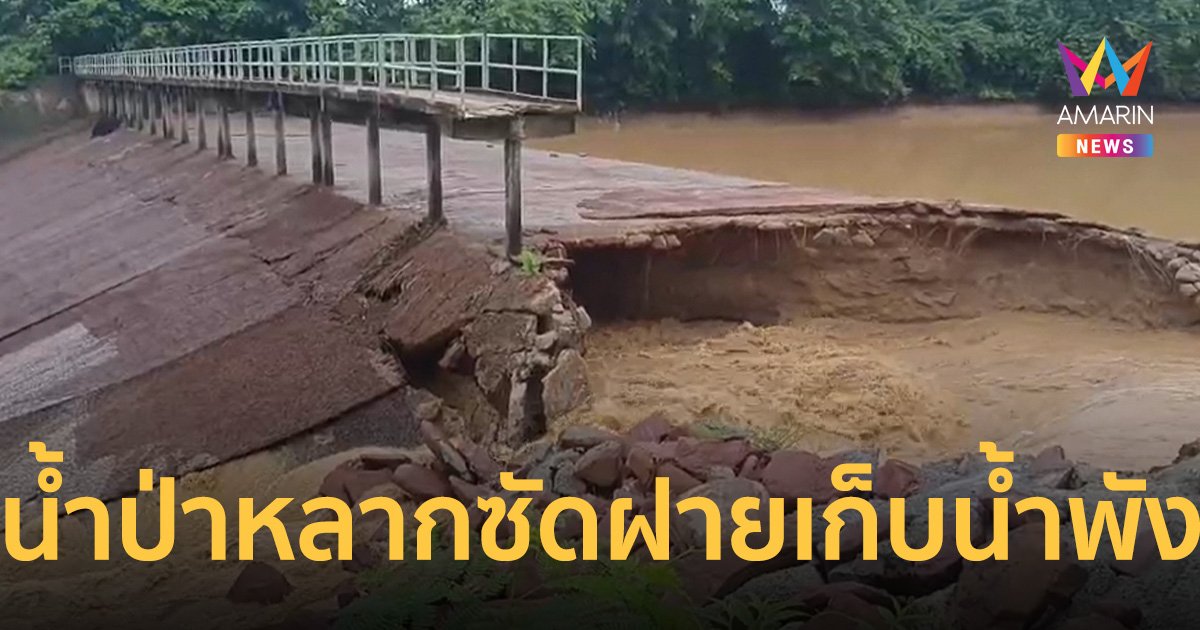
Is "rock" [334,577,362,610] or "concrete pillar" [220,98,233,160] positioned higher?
"rock" [334,577,362,610]

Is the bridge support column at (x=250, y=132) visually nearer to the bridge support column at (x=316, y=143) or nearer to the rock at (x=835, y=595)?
the bridge support column at (x=316, y=143)

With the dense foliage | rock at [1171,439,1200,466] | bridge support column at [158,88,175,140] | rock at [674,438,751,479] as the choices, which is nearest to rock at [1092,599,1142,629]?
rock at [674,438,751,479]

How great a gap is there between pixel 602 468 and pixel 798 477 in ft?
3.67

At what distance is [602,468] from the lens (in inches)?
277

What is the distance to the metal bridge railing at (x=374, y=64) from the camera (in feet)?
37.7

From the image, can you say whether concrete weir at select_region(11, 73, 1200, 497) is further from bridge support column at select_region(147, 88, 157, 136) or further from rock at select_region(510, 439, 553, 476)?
bridge support column at select_region(147, 88, 157, 136)

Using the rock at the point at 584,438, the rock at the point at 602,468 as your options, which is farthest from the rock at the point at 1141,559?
the rock at the point at 584,438

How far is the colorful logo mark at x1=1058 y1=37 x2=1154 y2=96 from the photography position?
35812 mm

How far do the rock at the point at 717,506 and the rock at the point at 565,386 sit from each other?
2716mm

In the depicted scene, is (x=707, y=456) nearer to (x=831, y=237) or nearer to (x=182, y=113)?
(x=831, y=237)

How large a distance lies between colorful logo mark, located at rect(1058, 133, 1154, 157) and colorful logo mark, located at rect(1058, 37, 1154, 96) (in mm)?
3293

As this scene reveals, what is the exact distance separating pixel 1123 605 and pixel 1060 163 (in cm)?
2646

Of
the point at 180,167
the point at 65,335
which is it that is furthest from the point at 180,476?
the point at 180,167

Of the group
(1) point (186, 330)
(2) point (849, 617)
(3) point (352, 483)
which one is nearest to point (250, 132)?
(1) point (186, 330)
